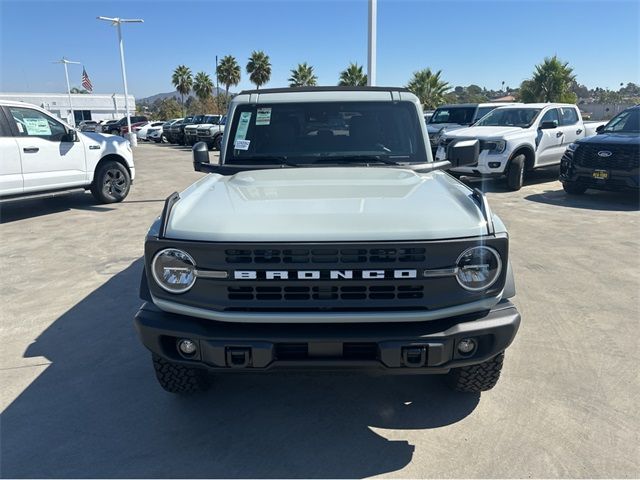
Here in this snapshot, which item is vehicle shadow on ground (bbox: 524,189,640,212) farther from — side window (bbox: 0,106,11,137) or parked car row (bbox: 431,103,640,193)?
side window (bbox: 0,106,11,137)

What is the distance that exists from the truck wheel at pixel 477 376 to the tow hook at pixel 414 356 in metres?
0.60

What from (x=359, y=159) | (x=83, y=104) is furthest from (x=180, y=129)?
(x=83, y=104)

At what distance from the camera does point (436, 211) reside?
2498 mm

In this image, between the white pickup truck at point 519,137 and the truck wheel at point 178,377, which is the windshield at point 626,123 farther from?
the truck wheel at point 178,377

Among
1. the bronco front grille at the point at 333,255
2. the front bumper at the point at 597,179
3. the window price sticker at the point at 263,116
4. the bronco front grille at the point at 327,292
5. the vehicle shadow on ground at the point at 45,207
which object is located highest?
the window price sticker at the point at 263,116

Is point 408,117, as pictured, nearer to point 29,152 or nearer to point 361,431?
point 361,431

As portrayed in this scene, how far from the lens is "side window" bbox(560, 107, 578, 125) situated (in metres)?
11.6

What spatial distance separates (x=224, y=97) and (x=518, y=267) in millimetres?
58239

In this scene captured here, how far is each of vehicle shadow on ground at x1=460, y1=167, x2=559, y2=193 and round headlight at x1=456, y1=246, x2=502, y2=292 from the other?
8.53 m

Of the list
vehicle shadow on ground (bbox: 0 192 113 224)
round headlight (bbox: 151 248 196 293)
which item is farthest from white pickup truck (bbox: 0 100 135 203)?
round headlight (bbox: 151 248 196 293)

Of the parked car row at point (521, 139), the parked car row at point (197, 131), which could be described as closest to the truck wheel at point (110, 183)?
the parked car row at point (521, 139)

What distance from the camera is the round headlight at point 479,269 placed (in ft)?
7.61

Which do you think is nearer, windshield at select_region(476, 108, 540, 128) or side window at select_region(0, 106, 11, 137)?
side window at select_region(0, 106, 11, 137)

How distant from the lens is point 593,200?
9414mm
